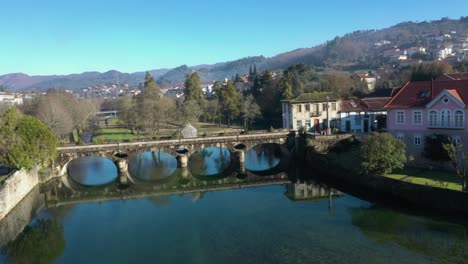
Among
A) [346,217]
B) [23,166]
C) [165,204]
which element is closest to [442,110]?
[346,217]

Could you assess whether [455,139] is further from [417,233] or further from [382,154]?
[417,233]

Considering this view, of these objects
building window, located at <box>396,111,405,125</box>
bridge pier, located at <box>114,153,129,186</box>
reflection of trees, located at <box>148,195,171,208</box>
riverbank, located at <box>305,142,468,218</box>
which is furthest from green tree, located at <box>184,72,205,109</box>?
building window, located at <box>396,111,405,125</box>

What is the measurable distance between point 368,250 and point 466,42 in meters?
217

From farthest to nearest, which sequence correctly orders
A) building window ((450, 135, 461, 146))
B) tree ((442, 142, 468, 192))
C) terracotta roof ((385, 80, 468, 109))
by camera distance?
terracotta roof ((385, 80, 468, 109))
building window ((450, 135, 461, 146))
tree ((442, 142, 468, 192))

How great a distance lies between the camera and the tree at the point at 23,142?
3509 centimetres

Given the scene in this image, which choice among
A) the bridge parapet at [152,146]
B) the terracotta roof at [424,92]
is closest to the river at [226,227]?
the bridge parapet at [152,146]

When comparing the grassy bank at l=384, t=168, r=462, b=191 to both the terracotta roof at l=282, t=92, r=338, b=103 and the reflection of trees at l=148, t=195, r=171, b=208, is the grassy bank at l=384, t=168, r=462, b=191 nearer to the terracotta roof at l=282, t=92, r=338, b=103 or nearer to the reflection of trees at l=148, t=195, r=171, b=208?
the reflection of trees at l=148, t=195, r=171, b=208

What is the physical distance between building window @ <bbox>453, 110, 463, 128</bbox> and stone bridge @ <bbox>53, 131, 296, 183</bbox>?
2018 cm

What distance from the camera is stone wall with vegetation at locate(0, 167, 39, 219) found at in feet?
99.5

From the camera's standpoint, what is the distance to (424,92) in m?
36.7

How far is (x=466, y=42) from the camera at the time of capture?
19875 centimetres

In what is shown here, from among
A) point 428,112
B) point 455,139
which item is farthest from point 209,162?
point 455,139

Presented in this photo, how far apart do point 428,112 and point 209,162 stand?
95.1ft

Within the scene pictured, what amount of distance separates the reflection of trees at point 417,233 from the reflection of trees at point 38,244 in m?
20.4
